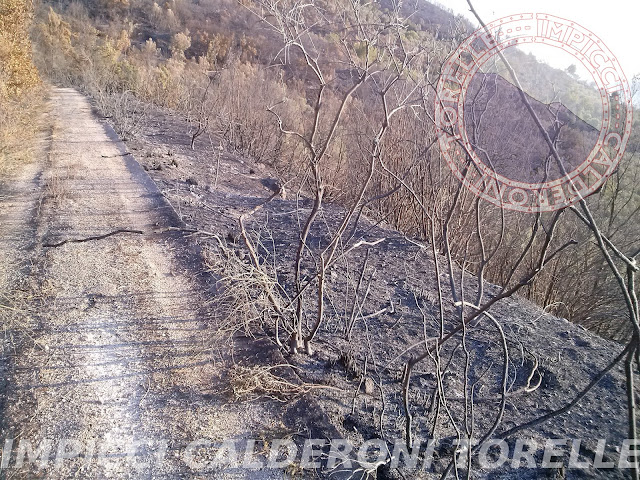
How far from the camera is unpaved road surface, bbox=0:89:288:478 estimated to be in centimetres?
237

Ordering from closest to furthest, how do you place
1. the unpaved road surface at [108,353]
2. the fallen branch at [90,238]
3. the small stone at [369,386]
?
the unpaved road surface at [108,353] < the small stone at [369,386] < the fallen branch at [90,238]

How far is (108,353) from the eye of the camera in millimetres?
3121

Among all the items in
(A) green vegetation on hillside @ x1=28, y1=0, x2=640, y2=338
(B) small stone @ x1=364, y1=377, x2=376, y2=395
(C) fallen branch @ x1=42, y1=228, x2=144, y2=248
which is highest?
(A) green vegetation on hillside @ x1=28, y1=0, x2=640, y2=338

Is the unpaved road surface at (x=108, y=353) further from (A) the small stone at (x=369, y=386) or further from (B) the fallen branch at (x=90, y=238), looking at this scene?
(A) the small stone at (x=369, y=386)

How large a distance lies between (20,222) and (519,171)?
641cm

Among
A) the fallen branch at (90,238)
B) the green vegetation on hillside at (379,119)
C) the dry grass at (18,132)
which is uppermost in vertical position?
the green vegetation on hillside at (379,119)

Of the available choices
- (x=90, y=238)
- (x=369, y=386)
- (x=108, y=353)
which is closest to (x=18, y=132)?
(x=90, y=238)

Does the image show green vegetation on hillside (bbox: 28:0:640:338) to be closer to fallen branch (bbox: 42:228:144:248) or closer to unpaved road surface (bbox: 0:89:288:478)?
unpaved road surface (bbox: 0:89:288:478)

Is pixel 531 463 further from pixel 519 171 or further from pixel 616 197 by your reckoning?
pixel 616 197

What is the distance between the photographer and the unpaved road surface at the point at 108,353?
7.77 ft

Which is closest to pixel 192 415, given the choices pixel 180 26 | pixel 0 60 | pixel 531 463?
pixel 531 463

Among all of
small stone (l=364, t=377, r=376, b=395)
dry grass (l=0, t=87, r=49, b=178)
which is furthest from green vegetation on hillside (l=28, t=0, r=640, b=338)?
dry grass (l=0, t=87, r=49, b=178)

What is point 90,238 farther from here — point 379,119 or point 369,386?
point 379,119

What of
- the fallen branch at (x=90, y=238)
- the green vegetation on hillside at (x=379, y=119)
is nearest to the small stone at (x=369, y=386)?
the green vegetation on hillside at (x=379, y=119)
